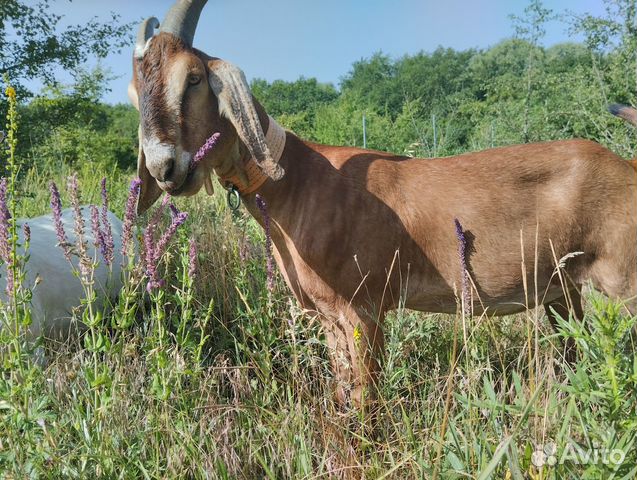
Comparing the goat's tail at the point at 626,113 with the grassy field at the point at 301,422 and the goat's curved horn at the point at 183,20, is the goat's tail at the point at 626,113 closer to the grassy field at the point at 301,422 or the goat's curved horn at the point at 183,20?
the grassy field at the point at 301,422

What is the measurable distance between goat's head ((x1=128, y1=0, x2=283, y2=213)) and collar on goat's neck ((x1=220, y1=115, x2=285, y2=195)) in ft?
0.37

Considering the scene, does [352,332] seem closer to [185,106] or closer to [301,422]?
[301,422]

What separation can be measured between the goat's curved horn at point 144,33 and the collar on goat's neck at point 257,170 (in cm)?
65

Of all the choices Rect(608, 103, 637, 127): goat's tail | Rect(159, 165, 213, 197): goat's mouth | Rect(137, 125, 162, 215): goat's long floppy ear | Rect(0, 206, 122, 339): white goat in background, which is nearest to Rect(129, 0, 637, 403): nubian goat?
Rect(137, 125, 162, 215): goat's long floppy ear

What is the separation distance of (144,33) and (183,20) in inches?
8.6

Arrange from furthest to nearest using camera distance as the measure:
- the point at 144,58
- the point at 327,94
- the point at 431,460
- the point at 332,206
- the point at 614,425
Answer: the point at 327,94
the point at 332,206
the point at 144,58
the point at 431,460
the point at 614,425

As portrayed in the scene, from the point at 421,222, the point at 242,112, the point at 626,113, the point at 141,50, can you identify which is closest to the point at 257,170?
the point at 242,112

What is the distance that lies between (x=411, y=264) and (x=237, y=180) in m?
0.93

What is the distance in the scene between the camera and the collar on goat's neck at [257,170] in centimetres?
264

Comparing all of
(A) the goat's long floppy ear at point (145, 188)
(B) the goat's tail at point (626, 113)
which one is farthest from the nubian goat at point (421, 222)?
(B) the goat's tail at point (626, 113)

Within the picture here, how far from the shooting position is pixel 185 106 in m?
2.31

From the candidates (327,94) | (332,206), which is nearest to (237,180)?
(332,206)

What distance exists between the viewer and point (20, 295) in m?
1.91

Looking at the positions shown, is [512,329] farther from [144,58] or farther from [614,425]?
[144,58]
